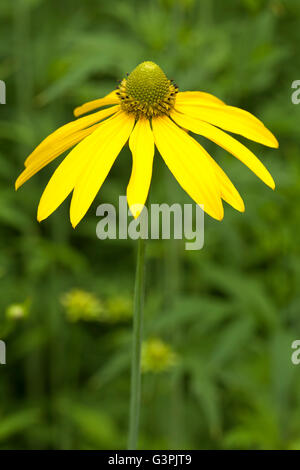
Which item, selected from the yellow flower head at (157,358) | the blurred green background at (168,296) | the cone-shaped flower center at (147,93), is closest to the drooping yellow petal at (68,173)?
the cone-shaped flower center at (147,93)

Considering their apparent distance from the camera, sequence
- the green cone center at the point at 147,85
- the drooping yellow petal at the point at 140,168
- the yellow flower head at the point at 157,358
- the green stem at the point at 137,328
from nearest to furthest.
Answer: the drooping yellow petal at the point at 140,168 < the green stem at the point at 137,328 < the green cone center at the point at 147,85 < the yellow flower head at the point at 157,358

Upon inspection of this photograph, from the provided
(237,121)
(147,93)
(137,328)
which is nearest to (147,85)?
(147,93)

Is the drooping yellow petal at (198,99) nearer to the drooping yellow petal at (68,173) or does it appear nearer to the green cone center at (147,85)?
the green cone center at (147,85)

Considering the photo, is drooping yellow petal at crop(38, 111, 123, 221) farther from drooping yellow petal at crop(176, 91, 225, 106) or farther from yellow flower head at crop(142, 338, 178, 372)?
yellow flower head at crop(142, 338, 178, 372)

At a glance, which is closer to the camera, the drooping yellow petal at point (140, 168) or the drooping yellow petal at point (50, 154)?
the drooping yellow petal at point (140, 168)

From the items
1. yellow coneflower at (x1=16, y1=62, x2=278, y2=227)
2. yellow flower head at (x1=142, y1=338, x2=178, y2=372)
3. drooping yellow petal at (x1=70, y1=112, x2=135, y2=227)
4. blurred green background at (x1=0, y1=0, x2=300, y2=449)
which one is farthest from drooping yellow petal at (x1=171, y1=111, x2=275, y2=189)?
yellow flower head at (x1=142, y1=338, x2=178, y2=372)

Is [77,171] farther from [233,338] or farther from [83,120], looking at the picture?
[233,338]

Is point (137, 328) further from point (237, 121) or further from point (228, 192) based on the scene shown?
point (237, 121)

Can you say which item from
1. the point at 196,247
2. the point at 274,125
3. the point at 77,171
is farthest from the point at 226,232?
the point at 77,171
